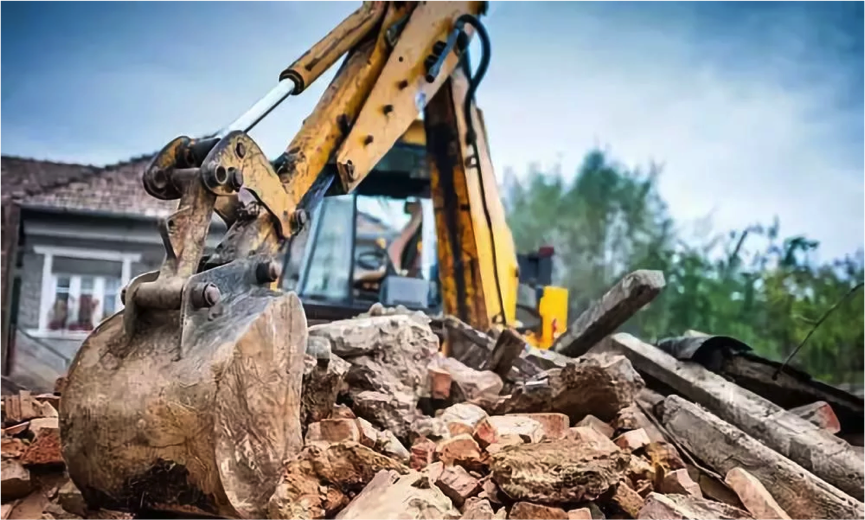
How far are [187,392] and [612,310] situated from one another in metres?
1.39

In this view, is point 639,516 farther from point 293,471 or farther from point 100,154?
point 100,154

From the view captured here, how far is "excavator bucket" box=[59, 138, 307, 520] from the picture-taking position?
112 cm

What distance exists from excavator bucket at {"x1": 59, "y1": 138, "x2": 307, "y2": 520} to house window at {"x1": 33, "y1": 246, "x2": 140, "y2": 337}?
1470mm

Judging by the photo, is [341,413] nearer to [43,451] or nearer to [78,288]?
[43,451]

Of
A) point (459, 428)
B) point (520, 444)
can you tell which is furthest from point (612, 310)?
point (520, 444)

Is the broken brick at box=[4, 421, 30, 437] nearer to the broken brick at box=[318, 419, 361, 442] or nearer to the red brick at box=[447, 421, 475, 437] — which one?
the broken brick at box=[318, 419, 361, 442]

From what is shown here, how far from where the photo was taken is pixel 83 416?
1176mm

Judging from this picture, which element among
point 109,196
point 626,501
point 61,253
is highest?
point 109,196

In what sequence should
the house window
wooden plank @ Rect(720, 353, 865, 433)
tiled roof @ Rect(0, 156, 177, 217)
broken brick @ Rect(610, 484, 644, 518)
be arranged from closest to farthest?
1. broken brick @ Rect(610, 484, 644, 518)
2. wooden plank @ Rect(720, 353, 865, 433)
3. the house window
4. tiled roof @ Rect(0, 156, 177, 217)

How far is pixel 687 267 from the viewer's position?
14.9ft

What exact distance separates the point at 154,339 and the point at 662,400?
1185 mm

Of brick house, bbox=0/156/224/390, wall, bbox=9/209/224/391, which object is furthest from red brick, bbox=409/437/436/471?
brick house, bbox=0/156/224/390

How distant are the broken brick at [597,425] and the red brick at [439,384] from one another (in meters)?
0.34

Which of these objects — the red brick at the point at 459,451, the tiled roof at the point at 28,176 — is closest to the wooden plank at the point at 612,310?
the red brick at the point at 459,451
